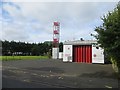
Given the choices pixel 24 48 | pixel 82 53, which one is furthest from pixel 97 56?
pixel 24 48

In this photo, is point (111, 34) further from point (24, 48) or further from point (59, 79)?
point (24, 48)

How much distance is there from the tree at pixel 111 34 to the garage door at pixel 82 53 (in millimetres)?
17530

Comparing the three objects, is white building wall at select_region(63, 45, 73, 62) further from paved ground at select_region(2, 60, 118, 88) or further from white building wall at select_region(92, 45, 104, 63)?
paved ground at select_region(2, 60, 118, 88)

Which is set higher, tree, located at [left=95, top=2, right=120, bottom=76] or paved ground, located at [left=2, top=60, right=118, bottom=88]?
tree, located at [left=95, top=2, right=120, bottom=76]

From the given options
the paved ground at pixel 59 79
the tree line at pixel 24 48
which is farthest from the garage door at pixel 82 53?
the tree line at pixel 24 48

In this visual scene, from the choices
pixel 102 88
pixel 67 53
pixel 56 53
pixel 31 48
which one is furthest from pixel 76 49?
pixel 31 48

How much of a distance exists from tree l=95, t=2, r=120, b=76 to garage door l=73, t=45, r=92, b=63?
57.5 ft

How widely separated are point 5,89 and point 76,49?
86.1ft

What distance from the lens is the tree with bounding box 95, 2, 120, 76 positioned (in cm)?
1888

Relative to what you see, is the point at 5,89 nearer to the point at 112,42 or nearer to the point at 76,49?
the point at 112,42

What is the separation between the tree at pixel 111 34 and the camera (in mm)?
18884

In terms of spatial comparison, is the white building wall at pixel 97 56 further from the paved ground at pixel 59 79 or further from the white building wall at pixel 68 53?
the paved ground at pixel 59 79

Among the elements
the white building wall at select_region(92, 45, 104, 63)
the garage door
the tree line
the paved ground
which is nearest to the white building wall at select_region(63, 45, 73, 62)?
the garage door

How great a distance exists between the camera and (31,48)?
109500mm
